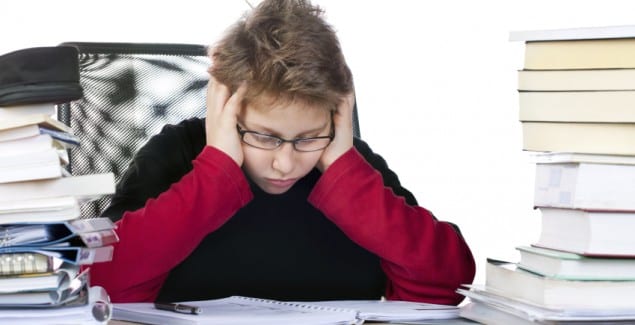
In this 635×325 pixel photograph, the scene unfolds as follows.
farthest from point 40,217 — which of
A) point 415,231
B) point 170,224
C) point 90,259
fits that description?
point 415,231

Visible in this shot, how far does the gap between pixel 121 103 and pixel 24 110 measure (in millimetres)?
790

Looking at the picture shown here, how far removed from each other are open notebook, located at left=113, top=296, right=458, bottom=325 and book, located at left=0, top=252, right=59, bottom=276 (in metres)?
0.20

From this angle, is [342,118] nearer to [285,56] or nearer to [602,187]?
[285,56]

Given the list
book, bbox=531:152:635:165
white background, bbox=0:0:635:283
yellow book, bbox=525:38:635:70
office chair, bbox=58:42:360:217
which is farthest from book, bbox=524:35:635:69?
white background, bbox=0:0:635:283

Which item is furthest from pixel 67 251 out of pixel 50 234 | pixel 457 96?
pixel 457 96

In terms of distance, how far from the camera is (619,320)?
3.93 feet

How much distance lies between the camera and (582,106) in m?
1.22

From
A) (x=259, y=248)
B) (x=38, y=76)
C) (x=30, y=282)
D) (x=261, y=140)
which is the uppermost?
(x=38, y=76)

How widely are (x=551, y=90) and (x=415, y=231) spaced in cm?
47

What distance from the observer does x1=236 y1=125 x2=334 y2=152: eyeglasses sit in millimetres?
1543

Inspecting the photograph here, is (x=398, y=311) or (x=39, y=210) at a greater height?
(x=39, y=210)

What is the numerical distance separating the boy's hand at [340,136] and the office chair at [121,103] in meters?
0.43

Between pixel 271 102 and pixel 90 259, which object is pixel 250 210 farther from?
pixel 90 259

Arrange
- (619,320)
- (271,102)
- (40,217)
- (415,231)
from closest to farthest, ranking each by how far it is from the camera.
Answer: (40,217) → (619,320) → (271,102) → (415,231)
